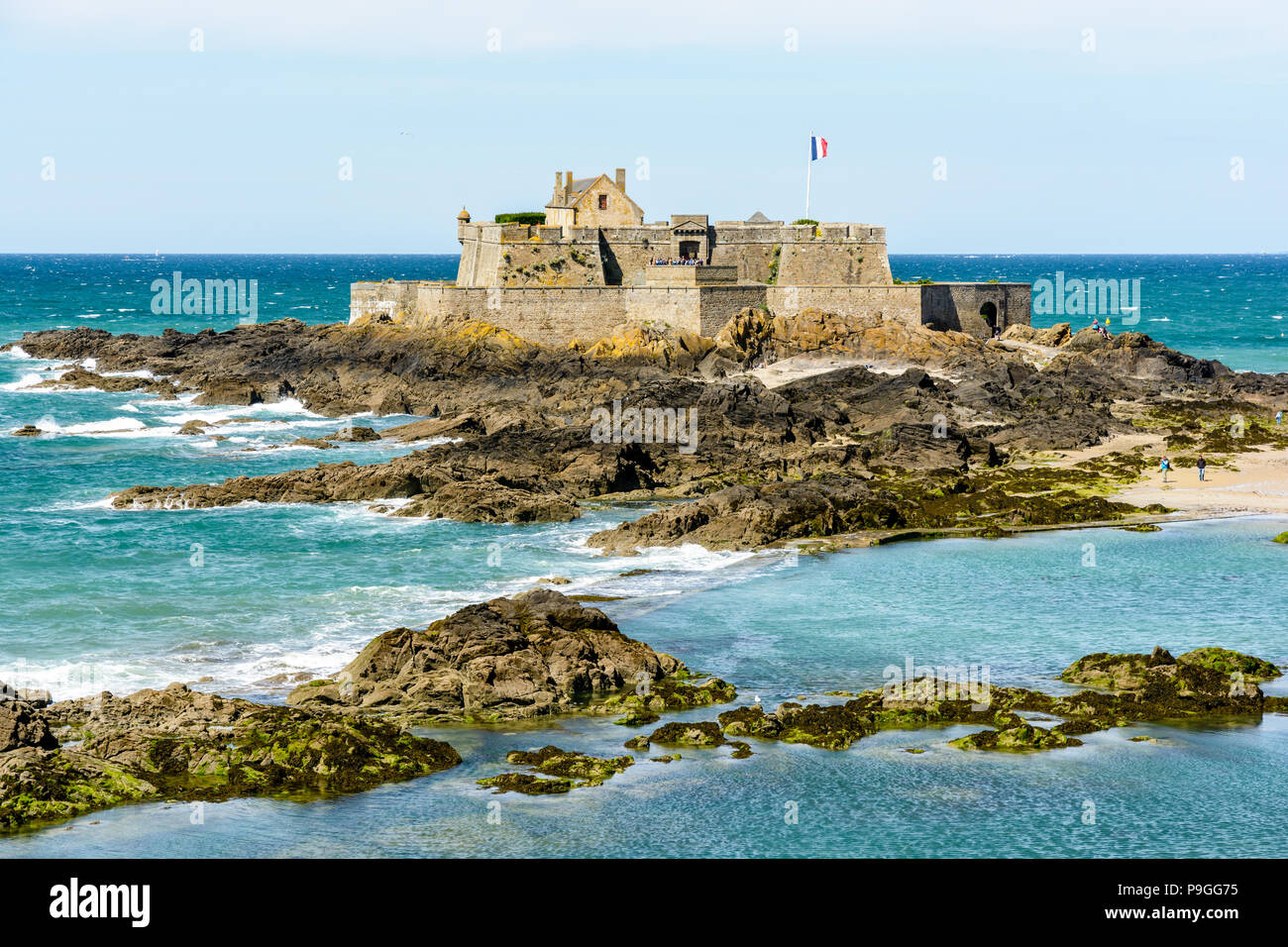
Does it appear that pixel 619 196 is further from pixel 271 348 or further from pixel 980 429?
pixel 980 429

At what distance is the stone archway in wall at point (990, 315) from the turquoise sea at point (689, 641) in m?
34.3

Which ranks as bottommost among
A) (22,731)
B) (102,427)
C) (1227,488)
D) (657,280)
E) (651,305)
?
(22,731)

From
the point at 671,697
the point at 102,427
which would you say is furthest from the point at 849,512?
the point at 102,427

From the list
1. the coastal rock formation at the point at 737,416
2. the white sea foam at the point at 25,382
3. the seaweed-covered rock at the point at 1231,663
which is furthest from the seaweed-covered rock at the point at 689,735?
the white sea foam at the point at 25,382

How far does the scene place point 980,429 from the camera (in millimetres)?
46875

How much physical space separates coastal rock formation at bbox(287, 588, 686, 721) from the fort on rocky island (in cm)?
3958

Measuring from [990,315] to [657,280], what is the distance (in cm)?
1813

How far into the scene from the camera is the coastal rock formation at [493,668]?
2119cm

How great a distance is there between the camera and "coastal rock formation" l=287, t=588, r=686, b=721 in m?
21.2

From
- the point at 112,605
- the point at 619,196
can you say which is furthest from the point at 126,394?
the point at 112,605

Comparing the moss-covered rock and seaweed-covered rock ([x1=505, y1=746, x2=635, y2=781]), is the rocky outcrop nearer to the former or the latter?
the moss-covered rock

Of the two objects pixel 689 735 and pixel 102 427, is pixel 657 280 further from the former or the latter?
pixel 689 735

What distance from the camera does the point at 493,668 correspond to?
71.7 ft

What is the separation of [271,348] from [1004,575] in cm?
4891
